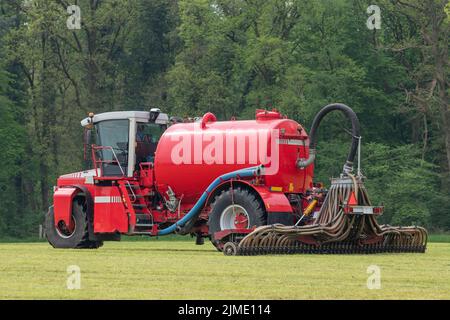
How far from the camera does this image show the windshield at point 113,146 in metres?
31.3

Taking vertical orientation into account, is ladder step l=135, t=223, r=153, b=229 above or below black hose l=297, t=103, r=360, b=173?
below

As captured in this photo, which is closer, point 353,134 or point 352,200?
point 352,200

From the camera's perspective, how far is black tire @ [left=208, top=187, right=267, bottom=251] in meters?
26.8

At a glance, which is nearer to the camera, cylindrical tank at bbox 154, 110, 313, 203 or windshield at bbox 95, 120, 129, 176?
cylindrical tank at bbox 154, 110, 313, 203

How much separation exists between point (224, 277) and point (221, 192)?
9382 millimetres

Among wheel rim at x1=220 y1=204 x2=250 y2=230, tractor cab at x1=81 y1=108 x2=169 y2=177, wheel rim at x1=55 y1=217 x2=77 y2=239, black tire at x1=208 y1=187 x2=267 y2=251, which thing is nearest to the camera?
black tire at x1=208 y1=187 x2=267 y2=251

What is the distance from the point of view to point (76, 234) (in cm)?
3147

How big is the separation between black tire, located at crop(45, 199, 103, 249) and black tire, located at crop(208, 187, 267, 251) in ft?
16.1

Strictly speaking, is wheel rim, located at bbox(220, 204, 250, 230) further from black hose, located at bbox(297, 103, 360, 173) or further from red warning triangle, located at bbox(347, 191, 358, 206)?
red warning triangle, located at bbox(347, 191, 358, 206)
